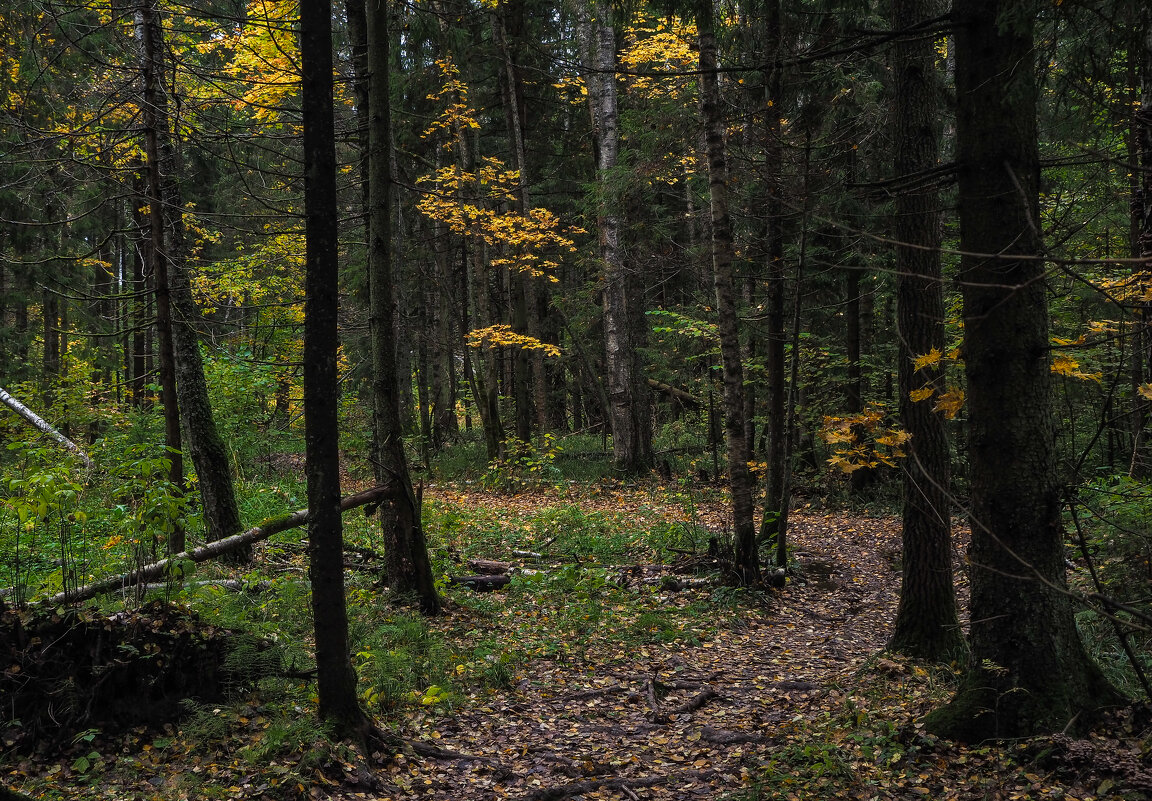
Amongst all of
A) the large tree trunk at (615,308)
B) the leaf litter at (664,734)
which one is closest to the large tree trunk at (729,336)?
the leaf litter at (664,734)

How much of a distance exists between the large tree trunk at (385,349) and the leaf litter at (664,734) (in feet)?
2.37

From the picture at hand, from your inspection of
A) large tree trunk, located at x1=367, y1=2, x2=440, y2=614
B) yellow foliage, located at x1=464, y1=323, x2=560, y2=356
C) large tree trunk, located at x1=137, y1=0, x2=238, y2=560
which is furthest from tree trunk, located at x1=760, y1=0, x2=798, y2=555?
yellow foliage, located at x1=464, y1=323, x2=560, y2=356

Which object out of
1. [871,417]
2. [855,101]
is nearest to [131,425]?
[871,417]

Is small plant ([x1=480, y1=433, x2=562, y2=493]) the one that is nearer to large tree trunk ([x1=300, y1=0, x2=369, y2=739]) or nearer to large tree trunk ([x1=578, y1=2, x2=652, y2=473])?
large tree trunk ([x1=578, y1=2, x2=652, y2=473])

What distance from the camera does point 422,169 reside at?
79.5 ft

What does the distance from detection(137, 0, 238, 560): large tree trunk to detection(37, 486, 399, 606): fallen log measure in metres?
2.16

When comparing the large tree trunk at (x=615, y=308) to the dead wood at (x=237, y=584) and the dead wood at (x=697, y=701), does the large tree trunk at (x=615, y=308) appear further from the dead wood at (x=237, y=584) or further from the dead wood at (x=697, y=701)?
the dead wood at (x=697, y=701)

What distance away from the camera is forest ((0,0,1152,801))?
4.04 meters

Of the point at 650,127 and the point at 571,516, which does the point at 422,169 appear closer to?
the point at 650,127

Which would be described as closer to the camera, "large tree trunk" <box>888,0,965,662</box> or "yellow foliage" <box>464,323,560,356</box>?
"large tree trunk" <box>888,0,965,662</box>

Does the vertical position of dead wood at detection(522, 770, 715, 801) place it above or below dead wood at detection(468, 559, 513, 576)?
below

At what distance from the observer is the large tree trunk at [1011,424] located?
3.98 meters

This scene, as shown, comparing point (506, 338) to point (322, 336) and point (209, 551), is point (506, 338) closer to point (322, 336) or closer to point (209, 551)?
point (209, 551)

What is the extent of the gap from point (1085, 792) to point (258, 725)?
4.91 metres
